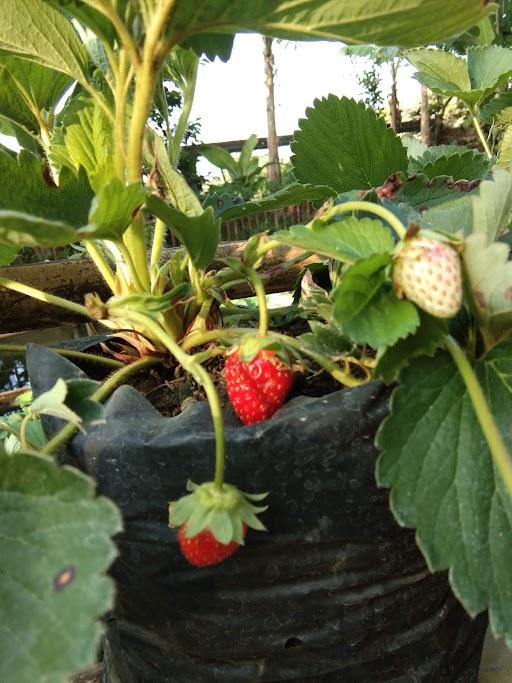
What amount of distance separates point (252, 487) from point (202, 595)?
10 centimetres

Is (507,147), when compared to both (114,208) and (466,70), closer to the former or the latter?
(466,70)

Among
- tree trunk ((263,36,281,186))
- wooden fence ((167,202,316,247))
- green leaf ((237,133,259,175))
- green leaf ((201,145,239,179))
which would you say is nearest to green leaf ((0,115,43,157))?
wooden fence ((167,202,316,247))

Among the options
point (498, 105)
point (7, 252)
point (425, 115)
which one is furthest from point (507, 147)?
point (425, 115)

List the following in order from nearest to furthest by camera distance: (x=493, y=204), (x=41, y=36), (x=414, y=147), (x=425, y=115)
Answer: (x=493, y=204)
(x=41, y=36)
(x=414, y=147)
(x=425, y=115)

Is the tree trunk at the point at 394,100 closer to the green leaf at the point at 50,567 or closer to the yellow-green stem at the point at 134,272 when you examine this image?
the yellow-green stem at the point at 134,272

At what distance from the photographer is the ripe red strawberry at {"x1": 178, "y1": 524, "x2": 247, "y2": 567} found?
1.20 ft

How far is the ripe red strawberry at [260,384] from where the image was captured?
1.32ft

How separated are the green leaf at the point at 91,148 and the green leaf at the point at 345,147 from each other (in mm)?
182

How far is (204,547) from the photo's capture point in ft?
1.21

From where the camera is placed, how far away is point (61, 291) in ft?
2.81

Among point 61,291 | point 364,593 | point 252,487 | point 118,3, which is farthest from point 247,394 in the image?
point 61,291

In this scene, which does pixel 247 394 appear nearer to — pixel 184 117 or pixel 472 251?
pixel 472 251

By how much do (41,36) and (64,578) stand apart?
40cm

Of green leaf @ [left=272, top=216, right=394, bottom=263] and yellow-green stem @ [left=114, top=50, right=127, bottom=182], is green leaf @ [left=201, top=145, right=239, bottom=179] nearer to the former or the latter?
yellow-green stem @ [left=114, top=50, right=127, bottom=182]
